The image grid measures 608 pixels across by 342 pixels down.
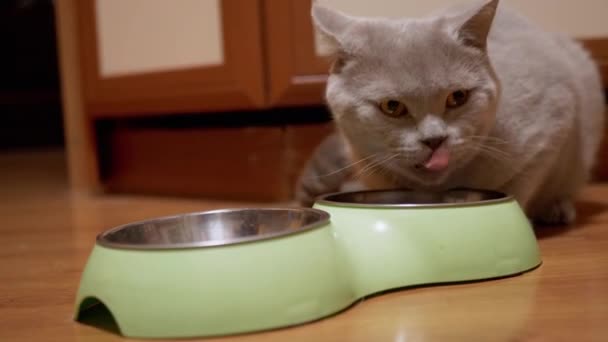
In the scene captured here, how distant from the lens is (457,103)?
1070 millimetres

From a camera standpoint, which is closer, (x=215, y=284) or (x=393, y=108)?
(x=215, y=284)

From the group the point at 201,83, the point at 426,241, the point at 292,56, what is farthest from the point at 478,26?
the point at 201,83

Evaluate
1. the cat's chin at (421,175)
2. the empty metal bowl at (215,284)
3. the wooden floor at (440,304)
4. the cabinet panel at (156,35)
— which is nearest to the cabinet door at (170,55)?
the cabinet panel at (156,35)

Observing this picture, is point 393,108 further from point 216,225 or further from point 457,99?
point 216,225

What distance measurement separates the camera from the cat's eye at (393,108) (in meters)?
1.07

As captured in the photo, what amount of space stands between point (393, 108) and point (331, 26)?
0.19 m

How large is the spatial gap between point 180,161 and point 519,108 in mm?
1210

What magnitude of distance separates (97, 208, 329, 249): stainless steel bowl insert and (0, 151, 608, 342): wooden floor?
140 mm

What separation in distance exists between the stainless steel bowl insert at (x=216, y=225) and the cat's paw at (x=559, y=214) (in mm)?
655

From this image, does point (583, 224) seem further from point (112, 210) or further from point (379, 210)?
point (112, 210)

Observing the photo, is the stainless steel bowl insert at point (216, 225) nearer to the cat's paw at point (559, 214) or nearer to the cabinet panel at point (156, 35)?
the cat's paw at point (559, 214)

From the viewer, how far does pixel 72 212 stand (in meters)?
1.97

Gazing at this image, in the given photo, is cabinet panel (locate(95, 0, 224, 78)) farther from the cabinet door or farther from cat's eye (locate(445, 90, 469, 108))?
cat's eye (locate(445, 90, 469, 108))

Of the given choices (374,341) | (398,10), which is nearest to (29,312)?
(374,341)
